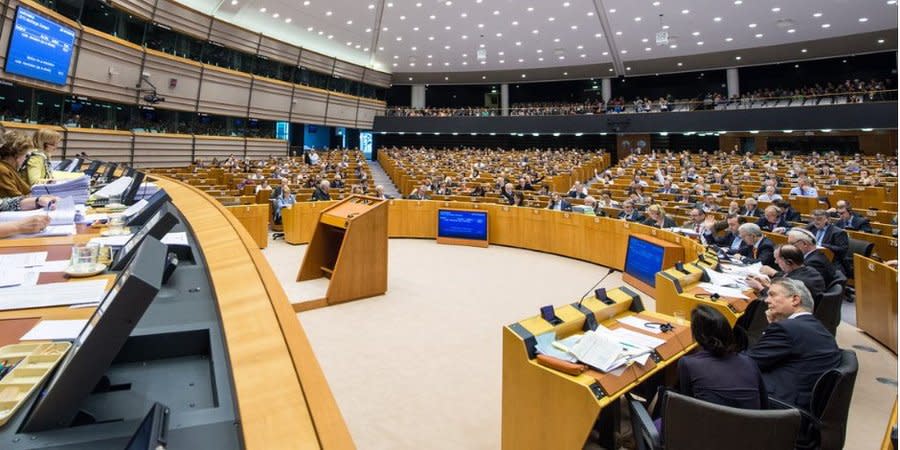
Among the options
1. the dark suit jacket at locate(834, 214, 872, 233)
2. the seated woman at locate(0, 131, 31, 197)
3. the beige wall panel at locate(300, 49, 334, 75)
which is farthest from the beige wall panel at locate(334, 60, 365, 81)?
the seated woman at locate(0, 131, 31, 197)

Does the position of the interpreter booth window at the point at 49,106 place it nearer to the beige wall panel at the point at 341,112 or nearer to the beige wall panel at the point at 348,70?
the beige wall panel at the point at 341,112

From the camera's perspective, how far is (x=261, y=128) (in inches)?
885

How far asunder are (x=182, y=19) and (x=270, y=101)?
539cm

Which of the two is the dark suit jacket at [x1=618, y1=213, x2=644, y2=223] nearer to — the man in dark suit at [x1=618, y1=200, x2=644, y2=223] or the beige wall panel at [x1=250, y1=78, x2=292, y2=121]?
the man in dark suit at [x1=618, y1=200, x2=644, y2=223]

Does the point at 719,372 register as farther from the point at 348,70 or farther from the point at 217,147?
the point at 348,70

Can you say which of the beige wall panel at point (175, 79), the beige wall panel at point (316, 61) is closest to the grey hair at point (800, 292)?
the beige wall panel at point (175, 79)

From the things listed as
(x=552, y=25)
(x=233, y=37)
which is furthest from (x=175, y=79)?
(x=552, y=25)

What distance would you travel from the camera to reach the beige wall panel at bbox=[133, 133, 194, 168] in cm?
1609

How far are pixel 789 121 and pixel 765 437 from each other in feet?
74.9

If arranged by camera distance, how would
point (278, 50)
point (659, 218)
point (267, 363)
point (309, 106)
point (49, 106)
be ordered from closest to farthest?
point (267, 363)
point (659, 218)
point (49, 106)
point (278, 50)
point (309, 106)

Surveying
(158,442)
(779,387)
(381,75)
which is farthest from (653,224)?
(381,75)

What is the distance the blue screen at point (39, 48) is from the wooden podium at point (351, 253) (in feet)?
31.5

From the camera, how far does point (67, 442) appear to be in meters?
0.74

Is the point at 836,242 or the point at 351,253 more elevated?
the point at 836,242
